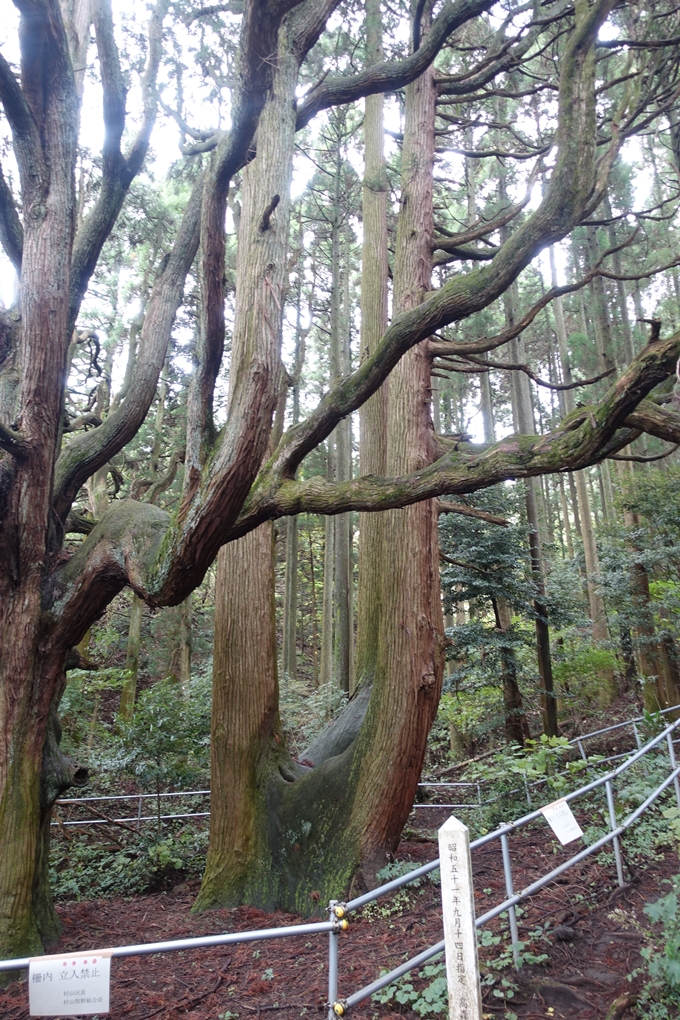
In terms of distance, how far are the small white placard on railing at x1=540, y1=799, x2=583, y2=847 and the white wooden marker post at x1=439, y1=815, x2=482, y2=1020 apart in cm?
174

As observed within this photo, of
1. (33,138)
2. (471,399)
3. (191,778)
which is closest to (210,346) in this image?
(33,138)

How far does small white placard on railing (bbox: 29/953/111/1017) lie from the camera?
7.59ft

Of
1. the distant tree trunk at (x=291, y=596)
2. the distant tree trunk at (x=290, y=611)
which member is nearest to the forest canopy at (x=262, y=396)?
the distant tree trunk at (x=291, y=596)

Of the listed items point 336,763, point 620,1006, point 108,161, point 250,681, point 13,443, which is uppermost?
point 108,161

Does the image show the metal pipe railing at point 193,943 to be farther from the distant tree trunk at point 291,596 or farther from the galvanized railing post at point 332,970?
the distant tree trunk at point 291,596

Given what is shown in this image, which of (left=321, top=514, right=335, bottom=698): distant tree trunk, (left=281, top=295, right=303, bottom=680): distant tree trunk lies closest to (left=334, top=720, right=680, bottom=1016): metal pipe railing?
(left=321, top=514, right=335, bottom=698): distant tree trunk

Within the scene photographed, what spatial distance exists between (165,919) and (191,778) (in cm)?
343

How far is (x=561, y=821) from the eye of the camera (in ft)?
13.8

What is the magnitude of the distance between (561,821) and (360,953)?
181cm

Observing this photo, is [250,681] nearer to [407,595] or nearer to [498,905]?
[407,595]

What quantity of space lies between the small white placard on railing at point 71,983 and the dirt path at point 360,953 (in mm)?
1757

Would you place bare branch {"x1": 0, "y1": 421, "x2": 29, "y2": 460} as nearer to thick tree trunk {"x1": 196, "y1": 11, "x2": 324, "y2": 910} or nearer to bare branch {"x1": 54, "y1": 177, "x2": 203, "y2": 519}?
bare branch {"x1": 54, "y1": 177, "x2": 203, "y2": 519}

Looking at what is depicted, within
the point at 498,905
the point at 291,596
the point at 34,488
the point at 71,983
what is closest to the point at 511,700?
the point at 498,905

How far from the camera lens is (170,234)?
34.3 ft
